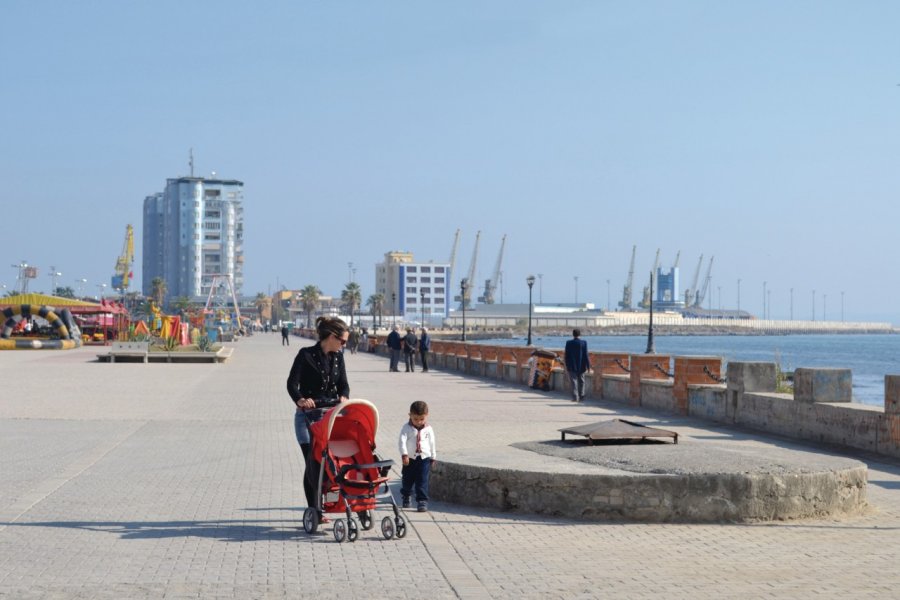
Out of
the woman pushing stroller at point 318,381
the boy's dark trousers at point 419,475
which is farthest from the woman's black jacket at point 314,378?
the boy's dark trousers at point 419,475

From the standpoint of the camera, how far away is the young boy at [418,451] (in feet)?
31.9

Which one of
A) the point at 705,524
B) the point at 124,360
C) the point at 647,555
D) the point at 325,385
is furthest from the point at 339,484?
the point at 124,360

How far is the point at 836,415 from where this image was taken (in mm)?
14906

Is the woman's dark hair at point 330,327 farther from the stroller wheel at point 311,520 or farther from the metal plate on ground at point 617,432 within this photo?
the metal plate on ground at point 617,432

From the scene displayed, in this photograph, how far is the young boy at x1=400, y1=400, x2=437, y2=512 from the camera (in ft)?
31.9

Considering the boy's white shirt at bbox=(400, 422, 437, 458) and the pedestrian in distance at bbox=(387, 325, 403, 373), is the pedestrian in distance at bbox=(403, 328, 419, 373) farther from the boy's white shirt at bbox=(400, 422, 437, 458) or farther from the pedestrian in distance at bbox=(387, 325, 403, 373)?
the boy's white shirt at bbox=(400, 422, 437, 458)

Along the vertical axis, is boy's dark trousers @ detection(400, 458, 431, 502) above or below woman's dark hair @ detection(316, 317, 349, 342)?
below

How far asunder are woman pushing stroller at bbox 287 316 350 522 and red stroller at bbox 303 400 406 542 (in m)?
0.14

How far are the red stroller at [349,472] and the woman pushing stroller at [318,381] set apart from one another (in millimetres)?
140

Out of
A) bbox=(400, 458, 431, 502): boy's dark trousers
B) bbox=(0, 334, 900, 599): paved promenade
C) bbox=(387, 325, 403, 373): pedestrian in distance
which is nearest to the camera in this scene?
bbox=(0, 334, 900, 599): paved promenade

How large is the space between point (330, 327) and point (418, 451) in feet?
4.43

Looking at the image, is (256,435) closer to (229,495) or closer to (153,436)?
(153,436)

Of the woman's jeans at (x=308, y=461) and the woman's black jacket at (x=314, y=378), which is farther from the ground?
the woman's black jacket at (x=314, y=378)

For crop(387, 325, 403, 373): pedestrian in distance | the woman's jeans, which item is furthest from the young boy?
crop(387, 325, 403, 373): pedestrian in distance
